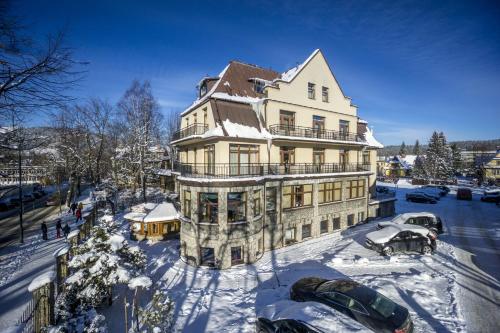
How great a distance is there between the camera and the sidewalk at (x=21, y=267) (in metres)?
10.8

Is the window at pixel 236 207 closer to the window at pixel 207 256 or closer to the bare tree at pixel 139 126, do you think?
the window at pixel 207 256

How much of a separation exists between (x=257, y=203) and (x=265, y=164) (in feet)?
10.2

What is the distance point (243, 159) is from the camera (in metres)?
18.0

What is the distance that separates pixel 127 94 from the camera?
112ft

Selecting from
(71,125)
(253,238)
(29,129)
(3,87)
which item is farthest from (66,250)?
(71,125)

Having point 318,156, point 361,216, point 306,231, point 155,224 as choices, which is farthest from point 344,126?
point 155,224

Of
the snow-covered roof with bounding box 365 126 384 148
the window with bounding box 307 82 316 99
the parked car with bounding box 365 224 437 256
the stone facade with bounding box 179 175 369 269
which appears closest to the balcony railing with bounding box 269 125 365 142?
the window with bounding box 307 82 316 99

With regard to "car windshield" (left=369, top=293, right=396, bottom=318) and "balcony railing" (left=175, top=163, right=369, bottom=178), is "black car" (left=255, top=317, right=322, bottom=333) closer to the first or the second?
"car windshield" (left=369, top=293, right=396, bottom=318)

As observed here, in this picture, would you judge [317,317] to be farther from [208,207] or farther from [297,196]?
[297,196]

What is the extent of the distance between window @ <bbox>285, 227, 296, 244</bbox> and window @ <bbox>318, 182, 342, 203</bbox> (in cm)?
403

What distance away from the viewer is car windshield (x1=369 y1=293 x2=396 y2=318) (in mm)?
8070

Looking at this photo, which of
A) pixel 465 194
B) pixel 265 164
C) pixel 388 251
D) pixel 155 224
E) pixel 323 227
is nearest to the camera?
pixel 388 251

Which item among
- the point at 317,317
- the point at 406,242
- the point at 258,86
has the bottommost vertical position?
the point at 406,242

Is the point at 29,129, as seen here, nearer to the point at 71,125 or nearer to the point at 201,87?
the point at 201,87
